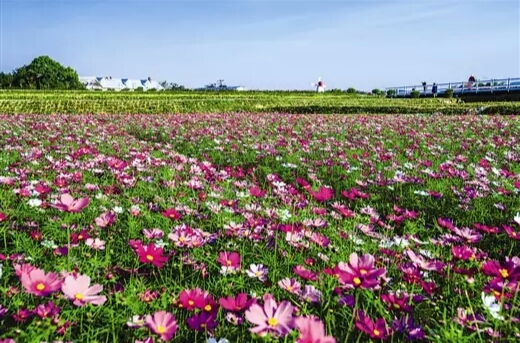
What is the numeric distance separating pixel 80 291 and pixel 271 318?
0.50 meters

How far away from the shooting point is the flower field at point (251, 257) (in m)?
1.22

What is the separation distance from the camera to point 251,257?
6.79 ft

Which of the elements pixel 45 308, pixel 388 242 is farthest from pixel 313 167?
pixel 45 308

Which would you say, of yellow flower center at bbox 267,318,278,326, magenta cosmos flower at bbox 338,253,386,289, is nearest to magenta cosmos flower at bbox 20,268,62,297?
yellow flower center at bbox 267,318,278,326

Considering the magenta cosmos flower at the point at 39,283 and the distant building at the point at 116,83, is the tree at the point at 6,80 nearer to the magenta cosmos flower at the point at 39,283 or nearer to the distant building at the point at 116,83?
the distant building at the point at 116,83

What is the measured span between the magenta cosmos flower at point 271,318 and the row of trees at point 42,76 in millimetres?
73152

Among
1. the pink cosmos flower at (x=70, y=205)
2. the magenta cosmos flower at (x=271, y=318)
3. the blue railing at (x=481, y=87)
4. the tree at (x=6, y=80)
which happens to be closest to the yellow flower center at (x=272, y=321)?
the magenta cosmos flower at (x=271, y=318)

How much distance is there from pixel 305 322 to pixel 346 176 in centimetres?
374

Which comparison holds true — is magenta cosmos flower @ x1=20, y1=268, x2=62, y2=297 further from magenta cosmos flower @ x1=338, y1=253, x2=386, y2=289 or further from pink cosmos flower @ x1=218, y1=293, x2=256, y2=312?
magenta cosmos flower @ x1=338, y1=253, x2=386, y2=289

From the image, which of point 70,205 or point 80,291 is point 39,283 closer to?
point 80,291

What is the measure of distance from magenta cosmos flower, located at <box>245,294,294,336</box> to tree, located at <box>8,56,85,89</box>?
73769 mm

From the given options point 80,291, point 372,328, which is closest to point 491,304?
point 372,328

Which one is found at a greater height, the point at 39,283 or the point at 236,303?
the point at 39,283

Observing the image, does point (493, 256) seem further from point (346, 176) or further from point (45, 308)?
point (45, 308)
